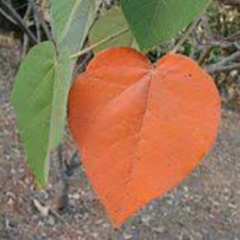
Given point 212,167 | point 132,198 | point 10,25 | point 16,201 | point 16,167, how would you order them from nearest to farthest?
point 132,198
point 16,201
point 16,167
point 212,167
point 10,25

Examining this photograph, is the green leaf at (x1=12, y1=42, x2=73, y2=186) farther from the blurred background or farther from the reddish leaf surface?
the blurred background

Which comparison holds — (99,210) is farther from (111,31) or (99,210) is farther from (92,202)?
(111,31)

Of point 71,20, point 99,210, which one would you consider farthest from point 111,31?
point 99,210

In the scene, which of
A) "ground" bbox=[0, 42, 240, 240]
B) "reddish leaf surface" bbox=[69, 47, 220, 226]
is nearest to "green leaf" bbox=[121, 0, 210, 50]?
"reddish leaf surface" bbox=[69, 47, 220, 226]

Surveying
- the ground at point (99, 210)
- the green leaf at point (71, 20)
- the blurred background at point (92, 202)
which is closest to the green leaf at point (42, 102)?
the green leaf at point (71, 20)

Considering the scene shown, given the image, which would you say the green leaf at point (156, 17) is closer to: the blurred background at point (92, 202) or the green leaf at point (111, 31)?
the green leaf at point (111, 31)

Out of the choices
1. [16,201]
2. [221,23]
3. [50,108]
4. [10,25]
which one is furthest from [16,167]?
[50,108]

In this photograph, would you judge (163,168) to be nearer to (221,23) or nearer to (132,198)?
(132,198)
